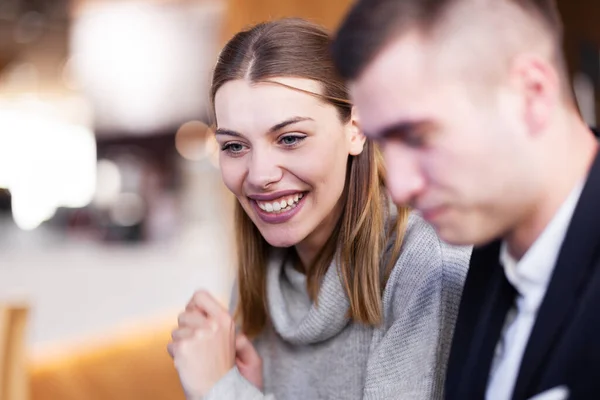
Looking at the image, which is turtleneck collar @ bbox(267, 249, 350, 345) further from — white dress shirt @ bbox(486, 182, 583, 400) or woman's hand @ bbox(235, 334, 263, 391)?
white dress shirt @ bbox(486, 182, 583, 400)

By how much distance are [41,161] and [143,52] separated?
2145mm

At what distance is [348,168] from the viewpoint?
1114mm

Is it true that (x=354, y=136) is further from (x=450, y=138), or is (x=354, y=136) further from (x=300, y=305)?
(x=450, y=138)

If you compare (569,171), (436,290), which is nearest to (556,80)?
(569,171)

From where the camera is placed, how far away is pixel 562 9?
4410 mm

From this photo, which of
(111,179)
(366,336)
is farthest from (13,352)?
(111,179)

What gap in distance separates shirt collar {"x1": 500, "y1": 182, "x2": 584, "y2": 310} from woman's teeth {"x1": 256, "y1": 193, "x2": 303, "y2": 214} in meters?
0.42

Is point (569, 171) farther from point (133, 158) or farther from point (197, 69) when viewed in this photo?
point (133, 158)

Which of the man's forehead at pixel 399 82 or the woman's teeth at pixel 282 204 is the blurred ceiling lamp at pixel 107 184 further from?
the man's forehead at pixel 399 82

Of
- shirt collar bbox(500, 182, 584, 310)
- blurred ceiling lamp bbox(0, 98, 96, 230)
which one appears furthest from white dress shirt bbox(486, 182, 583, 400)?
blurred ceiling lamp bbox(0, 98, 96, 230)

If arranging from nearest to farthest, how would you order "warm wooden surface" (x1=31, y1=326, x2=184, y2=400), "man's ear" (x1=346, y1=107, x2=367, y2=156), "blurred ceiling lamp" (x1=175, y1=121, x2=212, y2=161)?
"man's ear" (x1=346, y1=107, x2=367, y2=156) → "warm wooden surface" (x1=31, y1=326, x2=184, y2=400) → "blurred ceiling lamp" (x1=175, y1=121, x2=212, y2=161)

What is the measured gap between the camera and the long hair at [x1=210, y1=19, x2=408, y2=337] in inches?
39.4

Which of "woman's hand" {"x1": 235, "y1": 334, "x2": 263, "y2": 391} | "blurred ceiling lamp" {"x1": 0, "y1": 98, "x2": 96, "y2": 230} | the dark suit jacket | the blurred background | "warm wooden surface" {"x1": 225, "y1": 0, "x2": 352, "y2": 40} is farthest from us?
"blurred ceiling lamp" {"x1": 0, "y1": 98, "x2": 96, "y2": 230}

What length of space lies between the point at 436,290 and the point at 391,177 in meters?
0.37
